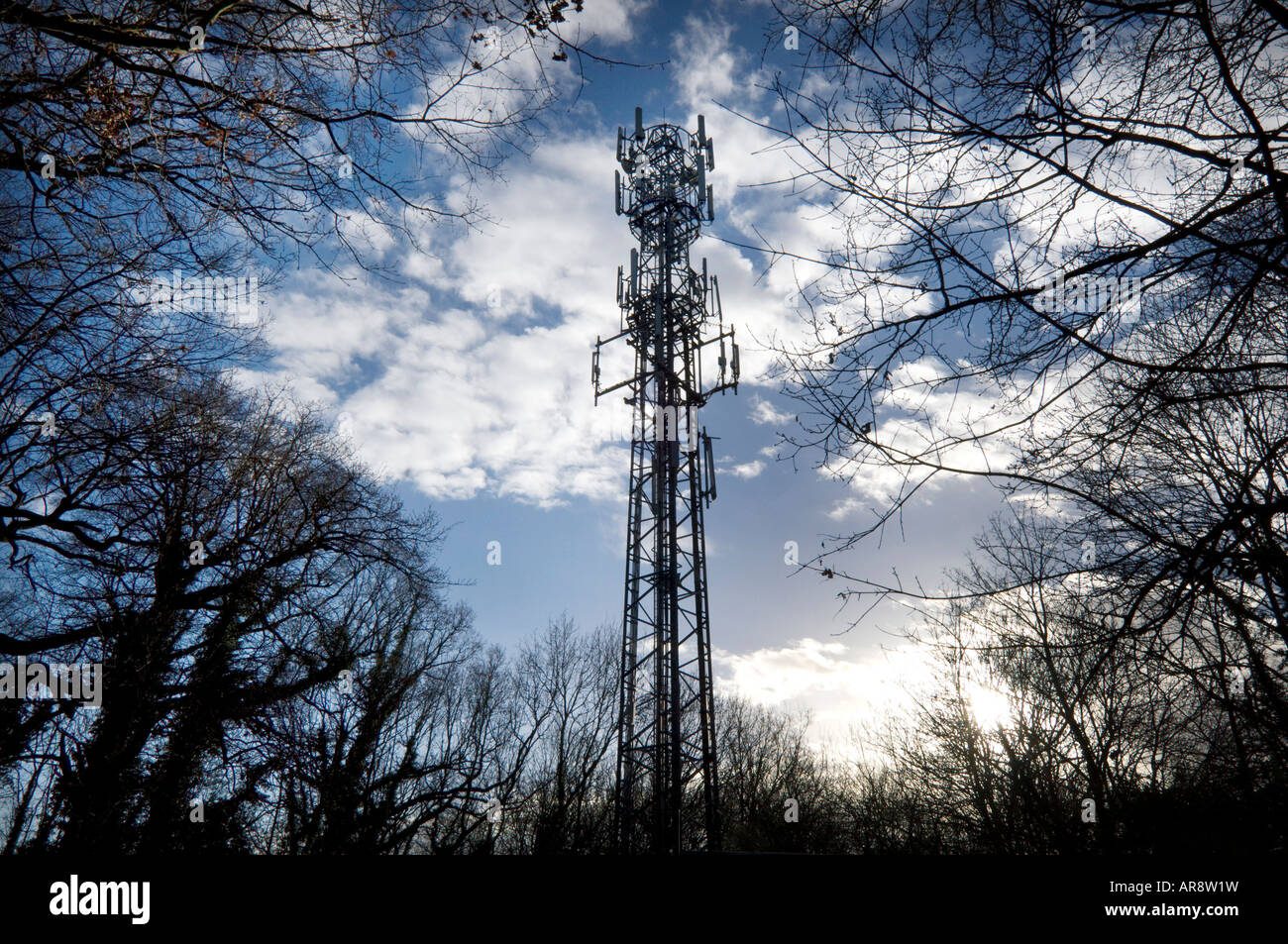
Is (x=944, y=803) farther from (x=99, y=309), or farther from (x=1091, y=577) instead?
(x=99, y=309)

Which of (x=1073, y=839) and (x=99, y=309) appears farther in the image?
(x=1073, y=839)

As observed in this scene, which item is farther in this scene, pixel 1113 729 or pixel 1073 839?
pixel 1073 839

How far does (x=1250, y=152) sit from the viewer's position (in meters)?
2.92

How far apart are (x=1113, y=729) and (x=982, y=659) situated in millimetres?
7955

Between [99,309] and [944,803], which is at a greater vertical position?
[99,309]

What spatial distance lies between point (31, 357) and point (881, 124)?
5.68 metres

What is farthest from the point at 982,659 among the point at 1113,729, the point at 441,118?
the point at 1113,729

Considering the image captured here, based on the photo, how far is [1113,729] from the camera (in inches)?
403

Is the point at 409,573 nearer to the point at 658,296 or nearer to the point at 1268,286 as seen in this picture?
the point at 658,296
